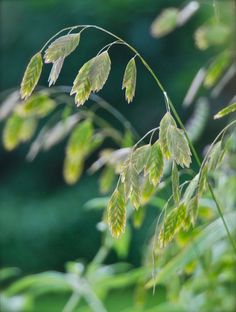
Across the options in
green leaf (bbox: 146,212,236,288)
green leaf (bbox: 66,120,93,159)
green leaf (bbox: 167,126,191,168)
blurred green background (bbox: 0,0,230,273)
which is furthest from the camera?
blurred green background (bbox: 0,0,230,273)

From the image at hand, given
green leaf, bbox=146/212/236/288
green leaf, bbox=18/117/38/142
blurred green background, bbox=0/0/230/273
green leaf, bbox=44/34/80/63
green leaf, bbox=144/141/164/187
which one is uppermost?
green leaf, bbox=44/34/80/63

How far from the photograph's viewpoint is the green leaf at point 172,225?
2.67 ft

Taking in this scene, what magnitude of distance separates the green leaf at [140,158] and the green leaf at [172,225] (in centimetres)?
5

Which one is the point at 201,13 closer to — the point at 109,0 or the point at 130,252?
the point at 109,0

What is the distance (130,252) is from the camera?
20.4ft

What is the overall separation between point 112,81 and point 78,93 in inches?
223

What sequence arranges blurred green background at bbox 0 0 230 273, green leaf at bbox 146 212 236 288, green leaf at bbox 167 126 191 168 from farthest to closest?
blurred green background at bbox 0 0 230 273 < green leaf at bbox 146 212 236 288 < green leaf at bbox 167 126 191 168

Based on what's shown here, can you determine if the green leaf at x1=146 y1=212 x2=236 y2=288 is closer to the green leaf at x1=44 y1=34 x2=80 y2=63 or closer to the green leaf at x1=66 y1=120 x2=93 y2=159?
the green leaf at x1=66 y1=120 x2=93 y2=159

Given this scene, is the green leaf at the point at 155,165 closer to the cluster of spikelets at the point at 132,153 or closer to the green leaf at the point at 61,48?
the cluster of spikelets at the point at 132,153

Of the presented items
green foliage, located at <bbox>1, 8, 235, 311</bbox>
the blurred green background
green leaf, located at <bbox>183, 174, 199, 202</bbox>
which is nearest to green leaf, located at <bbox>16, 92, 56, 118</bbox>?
green foliage, located at <bbox>1, 8, 235, 311</bbox>

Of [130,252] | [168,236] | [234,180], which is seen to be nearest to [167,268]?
A: [234,180]

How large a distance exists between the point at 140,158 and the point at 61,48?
12 cm

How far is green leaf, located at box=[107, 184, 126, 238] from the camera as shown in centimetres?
80

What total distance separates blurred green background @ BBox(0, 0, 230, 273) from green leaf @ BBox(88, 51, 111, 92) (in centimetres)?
533
